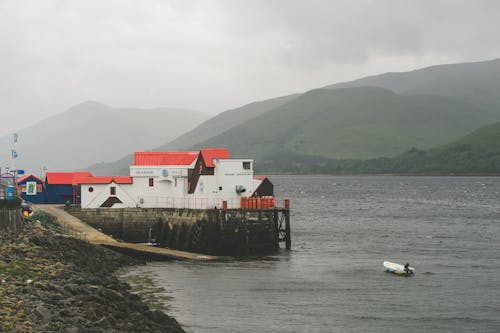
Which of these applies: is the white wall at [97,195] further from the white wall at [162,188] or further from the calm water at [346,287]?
the calm water at [346,287]

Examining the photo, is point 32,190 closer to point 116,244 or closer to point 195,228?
point 116,244

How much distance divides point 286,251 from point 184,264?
14.4 meters

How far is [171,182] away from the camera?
83.3 m

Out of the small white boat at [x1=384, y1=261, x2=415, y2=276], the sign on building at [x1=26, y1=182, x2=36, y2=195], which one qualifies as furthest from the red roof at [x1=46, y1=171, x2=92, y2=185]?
the small white boat at [x1=384, y1=261, x2=415, y2=276]

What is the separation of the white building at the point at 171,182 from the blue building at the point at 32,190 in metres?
10.8

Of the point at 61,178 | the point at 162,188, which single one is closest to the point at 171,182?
the point at 162,188

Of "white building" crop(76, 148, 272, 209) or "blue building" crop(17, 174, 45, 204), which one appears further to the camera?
"blue building" crop(17, 174, 45, 204)

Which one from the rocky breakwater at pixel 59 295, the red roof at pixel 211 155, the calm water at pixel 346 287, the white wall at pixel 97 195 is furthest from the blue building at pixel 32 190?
the rocky breakwater at pixel 59 295

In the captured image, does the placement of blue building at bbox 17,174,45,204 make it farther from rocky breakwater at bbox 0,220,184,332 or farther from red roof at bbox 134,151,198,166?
rocky breakwater at bbox 0,220,184,332

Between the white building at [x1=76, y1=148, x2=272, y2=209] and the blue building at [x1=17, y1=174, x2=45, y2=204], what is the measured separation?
10.8 meters

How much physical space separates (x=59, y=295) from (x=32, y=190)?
187 ft

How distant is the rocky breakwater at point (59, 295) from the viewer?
106ft

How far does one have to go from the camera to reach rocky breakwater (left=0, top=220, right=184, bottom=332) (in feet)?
106

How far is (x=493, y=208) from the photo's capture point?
15800cm
